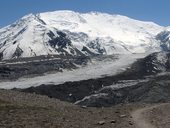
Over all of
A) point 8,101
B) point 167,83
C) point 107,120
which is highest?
point 167,83

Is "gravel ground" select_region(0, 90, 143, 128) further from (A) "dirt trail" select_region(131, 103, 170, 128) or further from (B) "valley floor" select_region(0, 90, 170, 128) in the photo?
(A) "dirt trail" select_region(131, 103, 170, 128)

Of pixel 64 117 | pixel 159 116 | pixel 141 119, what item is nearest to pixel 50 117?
pixel 64 117

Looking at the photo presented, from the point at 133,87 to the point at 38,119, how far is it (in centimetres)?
12325

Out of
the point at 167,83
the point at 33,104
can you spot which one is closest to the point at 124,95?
the point at 167,83

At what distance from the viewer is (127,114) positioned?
1615 inches

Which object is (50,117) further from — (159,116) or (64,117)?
(159,116)

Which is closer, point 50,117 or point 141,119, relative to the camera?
point 50,117

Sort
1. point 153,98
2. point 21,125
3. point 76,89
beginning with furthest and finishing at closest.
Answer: point 76,89, point 153,98, point 21,125

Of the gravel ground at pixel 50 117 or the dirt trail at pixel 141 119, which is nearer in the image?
the gravel ground at pixel 50 117

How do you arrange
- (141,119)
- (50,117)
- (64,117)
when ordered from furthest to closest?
(64,117) → (141,119) → (50,117)

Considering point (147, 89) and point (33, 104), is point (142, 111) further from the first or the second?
point (147, 89)

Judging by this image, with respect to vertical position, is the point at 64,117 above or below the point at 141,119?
above

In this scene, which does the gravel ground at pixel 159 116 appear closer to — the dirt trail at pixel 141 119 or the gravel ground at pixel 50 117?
the dirt trail at pixel 141 119

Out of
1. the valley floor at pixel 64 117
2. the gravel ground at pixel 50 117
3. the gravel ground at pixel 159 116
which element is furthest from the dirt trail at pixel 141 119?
the gravel ground at pixel 50 117
